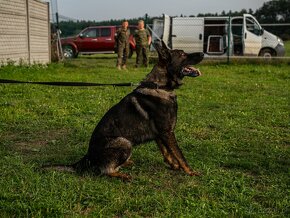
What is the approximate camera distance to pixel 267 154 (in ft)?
16.9

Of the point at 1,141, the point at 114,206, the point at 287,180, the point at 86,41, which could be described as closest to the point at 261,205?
the point at 287,180

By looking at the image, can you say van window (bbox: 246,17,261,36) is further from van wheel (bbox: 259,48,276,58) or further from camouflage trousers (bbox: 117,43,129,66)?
camouflage trousers (bbox: 117,43,129,66)

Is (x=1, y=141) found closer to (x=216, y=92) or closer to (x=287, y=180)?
(x=287, y=180)

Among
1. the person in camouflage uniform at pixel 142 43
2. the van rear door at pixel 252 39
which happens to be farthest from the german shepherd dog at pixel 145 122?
the van rear door at pixel 252 39

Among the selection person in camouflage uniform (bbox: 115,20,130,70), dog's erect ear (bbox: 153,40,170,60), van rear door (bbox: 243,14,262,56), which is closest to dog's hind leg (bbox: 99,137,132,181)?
dog's erect ear (bbox: 153,40,170,60)

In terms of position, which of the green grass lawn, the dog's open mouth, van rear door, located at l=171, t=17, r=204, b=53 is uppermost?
van rear door, located at l=171, t=17, r=204, b=53

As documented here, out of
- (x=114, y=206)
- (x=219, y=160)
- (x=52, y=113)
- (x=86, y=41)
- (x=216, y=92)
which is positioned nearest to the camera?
(x=114, y=206)

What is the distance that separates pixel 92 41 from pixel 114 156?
2309cm

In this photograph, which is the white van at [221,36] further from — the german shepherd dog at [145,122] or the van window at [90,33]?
the german shepherd dog at [145,122]

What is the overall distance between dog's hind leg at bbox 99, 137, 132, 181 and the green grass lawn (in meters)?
0.09

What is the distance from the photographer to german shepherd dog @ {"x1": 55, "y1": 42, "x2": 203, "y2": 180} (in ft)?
13.7

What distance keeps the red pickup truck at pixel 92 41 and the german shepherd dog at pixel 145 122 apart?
73.3ft

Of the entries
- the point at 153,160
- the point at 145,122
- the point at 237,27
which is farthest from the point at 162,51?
the point at 237,27

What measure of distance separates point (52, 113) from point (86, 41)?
1971 cm
